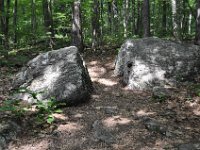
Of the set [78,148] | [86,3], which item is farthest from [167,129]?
[86,3]

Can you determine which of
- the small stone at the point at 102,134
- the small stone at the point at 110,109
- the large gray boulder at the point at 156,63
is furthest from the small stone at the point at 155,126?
the large gray boulder at the point at 156,63

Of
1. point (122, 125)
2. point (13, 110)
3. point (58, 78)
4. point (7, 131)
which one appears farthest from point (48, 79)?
point (122, 125)

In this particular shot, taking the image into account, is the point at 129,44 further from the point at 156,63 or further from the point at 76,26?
the point at 76,26

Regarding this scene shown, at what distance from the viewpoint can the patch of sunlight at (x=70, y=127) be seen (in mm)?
8211

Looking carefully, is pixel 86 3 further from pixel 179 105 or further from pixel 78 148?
pixel 78 148

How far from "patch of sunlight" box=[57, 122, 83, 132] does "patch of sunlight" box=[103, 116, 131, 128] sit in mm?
729

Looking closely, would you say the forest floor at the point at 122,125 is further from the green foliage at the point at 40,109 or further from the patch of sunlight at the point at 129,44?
the patch of sunlight at the point at 129,44

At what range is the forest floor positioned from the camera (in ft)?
24.6

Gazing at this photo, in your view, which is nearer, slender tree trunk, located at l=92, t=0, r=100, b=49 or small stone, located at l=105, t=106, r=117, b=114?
small stone, located at l=105, t=106, r=117, b=114

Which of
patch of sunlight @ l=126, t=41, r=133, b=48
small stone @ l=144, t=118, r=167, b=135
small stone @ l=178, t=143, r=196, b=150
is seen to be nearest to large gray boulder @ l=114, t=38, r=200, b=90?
patch of sunlight @ l=126, t=41, r=133, b=48

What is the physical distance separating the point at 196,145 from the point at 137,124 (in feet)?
5.72

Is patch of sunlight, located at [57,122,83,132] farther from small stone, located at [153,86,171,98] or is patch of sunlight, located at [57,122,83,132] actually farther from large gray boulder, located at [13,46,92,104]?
small stone, located at [153,86,171,98]

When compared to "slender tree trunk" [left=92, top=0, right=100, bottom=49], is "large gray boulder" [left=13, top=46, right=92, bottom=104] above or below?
below

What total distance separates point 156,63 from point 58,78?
155 inches
